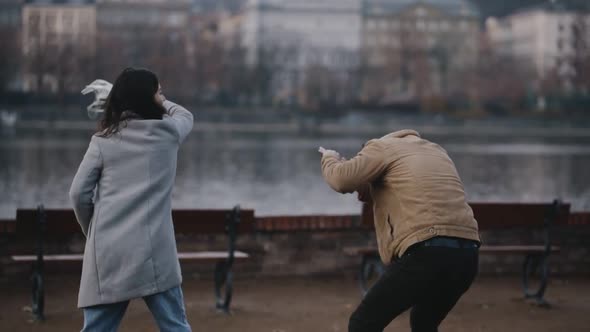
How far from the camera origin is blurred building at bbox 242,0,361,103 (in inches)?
3066

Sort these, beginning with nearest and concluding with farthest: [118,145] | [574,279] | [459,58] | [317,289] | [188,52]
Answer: [118,145] < [317,289] < [574,279] < [188,52] < [459,58]

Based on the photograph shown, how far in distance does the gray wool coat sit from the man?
642mm

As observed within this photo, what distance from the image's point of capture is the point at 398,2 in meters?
105

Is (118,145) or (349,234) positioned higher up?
(118,145)

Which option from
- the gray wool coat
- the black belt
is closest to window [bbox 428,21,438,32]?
the black belt

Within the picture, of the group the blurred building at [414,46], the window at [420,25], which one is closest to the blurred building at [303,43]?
the blurred building at [414,46]

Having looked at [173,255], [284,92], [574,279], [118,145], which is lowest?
[284,92]

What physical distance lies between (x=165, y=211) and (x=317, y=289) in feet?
10.7

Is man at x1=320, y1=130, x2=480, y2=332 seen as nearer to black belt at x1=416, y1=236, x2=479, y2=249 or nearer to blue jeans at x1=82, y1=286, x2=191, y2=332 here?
black belt at x1=416, y1=236, x2=479, y2=249

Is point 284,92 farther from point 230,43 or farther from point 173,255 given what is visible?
point 173,255

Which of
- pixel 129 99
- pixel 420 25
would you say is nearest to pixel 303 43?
pixel 420 25

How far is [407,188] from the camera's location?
3.36 meters

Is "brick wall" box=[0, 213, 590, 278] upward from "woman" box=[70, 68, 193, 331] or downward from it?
downward

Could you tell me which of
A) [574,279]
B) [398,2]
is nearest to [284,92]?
[398,2]
